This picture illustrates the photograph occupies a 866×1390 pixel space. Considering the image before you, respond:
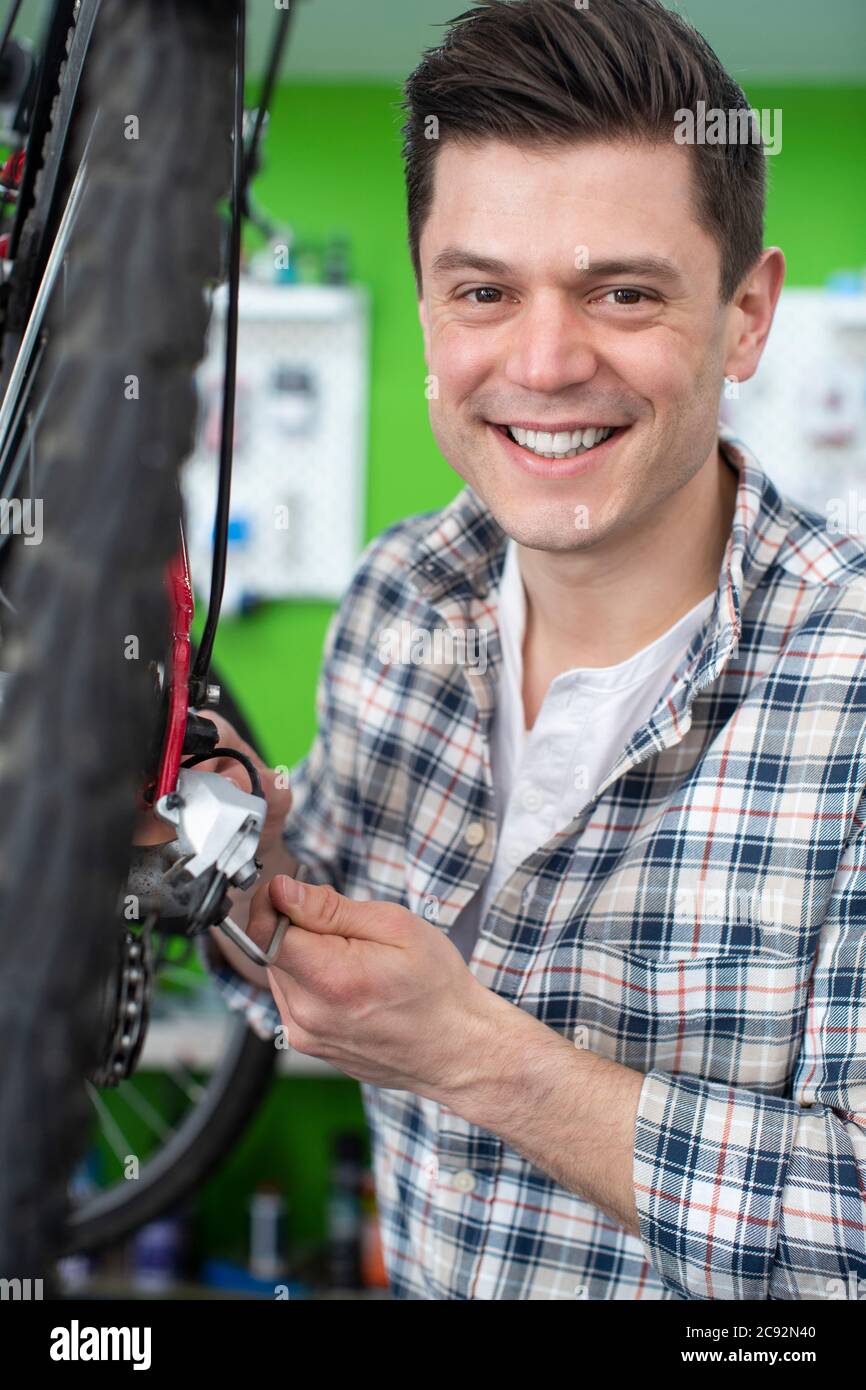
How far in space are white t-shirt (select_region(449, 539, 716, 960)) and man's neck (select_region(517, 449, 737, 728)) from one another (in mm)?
15

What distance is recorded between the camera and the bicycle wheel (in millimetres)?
338

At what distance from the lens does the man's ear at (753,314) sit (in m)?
0.90

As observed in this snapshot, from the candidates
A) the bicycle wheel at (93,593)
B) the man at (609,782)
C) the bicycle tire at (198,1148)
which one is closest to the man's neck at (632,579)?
the man at (609,782)

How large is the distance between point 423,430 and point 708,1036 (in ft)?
5.83

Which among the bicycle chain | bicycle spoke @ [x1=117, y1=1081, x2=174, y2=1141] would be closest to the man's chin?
the bicycle chain

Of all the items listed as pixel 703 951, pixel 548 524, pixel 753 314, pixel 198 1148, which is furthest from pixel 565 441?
pixel 198 1148

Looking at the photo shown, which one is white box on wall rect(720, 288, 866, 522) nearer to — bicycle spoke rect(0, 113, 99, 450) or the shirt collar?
the shirt collar

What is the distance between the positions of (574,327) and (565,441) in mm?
87

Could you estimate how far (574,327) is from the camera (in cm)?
78

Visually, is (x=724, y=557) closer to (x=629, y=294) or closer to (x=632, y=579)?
(x=632, y=579)

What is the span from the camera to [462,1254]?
881 millimetres

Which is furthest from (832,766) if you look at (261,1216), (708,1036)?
(261,1216)
